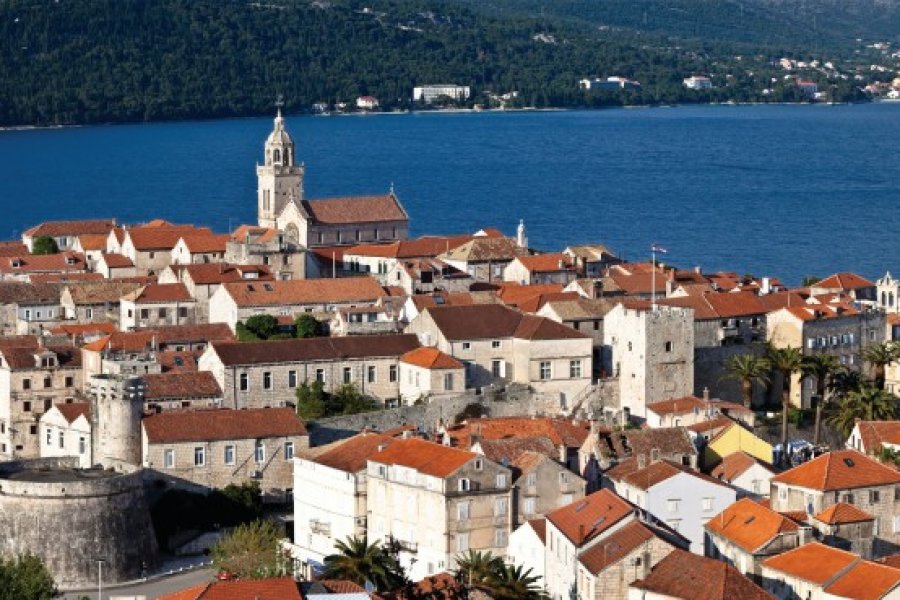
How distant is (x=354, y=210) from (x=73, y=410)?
2770cm

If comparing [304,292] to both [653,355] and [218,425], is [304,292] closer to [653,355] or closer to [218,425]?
[218,425]

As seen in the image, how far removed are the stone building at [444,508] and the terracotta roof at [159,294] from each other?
69.4ft

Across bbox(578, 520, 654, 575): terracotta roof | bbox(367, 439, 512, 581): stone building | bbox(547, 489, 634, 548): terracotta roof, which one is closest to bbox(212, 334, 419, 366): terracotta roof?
bbox(367, 439, 512, 581): stone building

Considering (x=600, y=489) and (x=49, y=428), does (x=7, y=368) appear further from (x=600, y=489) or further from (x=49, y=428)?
(x=600, y=489)

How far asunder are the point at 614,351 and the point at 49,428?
15156mm

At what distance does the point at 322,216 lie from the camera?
85438mm

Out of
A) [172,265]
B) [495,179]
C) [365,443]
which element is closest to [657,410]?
[365,443]

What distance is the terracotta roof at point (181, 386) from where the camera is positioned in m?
60.7

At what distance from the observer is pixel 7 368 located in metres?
63.5

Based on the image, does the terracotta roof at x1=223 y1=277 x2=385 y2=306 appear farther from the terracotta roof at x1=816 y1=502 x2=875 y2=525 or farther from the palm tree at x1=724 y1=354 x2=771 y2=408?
the terracotta roof at x1=816 y1=502 x2=875 y2=525

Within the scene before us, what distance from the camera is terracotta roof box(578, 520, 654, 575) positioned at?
45000 mm

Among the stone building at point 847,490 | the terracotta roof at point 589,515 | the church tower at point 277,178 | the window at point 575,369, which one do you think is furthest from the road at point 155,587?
the church tower at point 277,178

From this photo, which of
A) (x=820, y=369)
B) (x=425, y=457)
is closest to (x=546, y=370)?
(x=820, y=369)

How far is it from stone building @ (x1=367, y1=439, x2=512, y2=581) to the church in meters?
32.3
